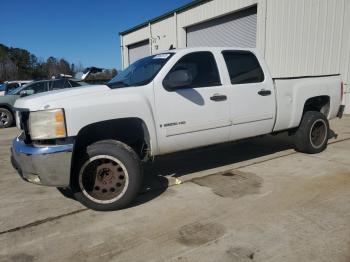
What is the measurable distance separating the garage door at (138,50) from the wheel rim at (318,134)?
1903 cm

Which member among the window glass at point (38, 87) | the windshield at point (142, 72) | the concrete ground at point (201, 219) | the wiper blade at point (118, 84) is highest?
the windshield at point (142, 72)

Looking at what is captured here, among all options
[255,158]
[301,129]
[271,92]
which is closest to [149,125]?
[271,92]

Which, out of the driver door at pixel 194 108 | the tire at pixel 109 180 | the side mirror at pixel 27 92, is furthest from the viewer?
the side mirror at pixel 27 92

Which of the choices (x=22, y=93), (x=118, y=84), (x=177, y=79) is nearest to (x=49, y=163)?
(x=118, y=84)

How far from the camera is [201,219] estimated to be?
363 cm

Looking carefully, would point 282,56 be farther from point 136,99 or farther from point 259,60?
point 136,99

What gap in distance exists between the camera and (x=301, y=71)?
12.4 metres

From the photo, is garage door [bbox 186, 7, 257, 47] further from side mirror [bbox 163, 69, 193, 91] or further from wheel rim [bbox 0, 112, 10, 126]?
side mirror [bbox 163, 69, 193, 91]

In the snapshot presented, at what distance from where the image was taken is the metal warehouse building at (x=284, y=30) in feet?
36.8

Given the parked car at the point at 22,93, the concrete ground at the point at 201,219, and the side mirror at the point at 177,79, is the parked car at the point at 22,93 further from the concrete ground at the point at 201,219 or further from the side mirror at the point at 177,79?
the side mirror at the point at 177,79

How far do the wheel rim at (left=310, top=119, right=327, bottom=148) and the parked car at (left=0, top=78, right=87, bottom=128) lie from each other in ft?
28.4

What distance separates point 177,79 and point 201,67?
0.59m

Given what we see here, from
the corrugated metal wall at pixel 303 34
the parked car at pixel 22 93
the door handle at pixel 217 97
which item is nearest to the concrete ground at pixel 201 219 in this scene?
the door handle at pixel 217 97

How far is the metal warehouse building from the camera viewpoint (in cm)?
1123
